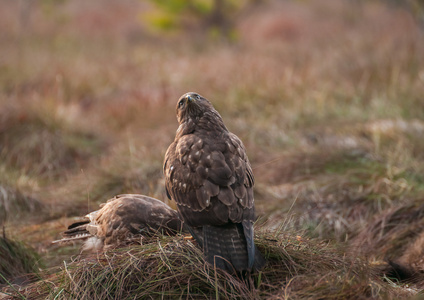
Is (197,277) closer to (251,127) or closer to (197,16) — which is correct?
(251,127)

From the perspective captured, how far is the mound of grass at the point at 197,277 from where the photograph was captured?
9.52 feet

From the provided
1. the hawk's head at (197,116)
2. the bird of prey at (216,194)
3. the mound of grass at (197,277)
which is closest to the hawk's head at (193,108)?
the hawk's head at (197,116)

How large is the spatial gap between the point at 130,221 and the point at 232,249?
854 millimetres

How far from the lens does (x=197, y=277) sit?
3.08 metres

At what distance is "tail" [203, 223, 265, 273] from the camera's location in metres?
3.07

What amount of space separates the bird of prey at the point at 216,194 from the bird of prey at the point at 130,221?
25 cm

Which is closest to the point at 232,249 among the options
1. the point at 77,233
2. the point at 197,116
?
the point at 197,116

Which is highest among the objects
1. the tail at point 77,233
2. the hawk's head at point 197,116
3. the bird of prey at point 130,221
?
the hawk's head at point 197,116

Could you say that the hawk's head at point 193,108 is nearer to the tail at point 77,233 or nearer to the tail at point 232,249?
the tail at point 232,249

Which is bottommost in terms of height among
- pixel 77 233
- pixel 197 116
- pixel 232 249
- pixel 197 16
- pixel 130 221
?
pixel 197 16

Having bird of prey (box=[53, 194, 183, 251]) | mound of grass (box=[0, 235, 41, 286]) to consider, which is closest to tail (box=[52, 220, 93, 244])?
bird of prey (box=[53, 194, 183, 251])

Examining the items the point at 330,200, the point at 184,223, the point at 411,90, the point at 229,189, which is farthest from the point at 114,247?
the point at 411,90

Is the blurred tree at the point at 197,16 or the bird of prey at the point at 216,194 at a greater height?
the bird of prey at the point at 216,194

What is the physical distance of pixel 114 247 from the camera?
3689 mm
